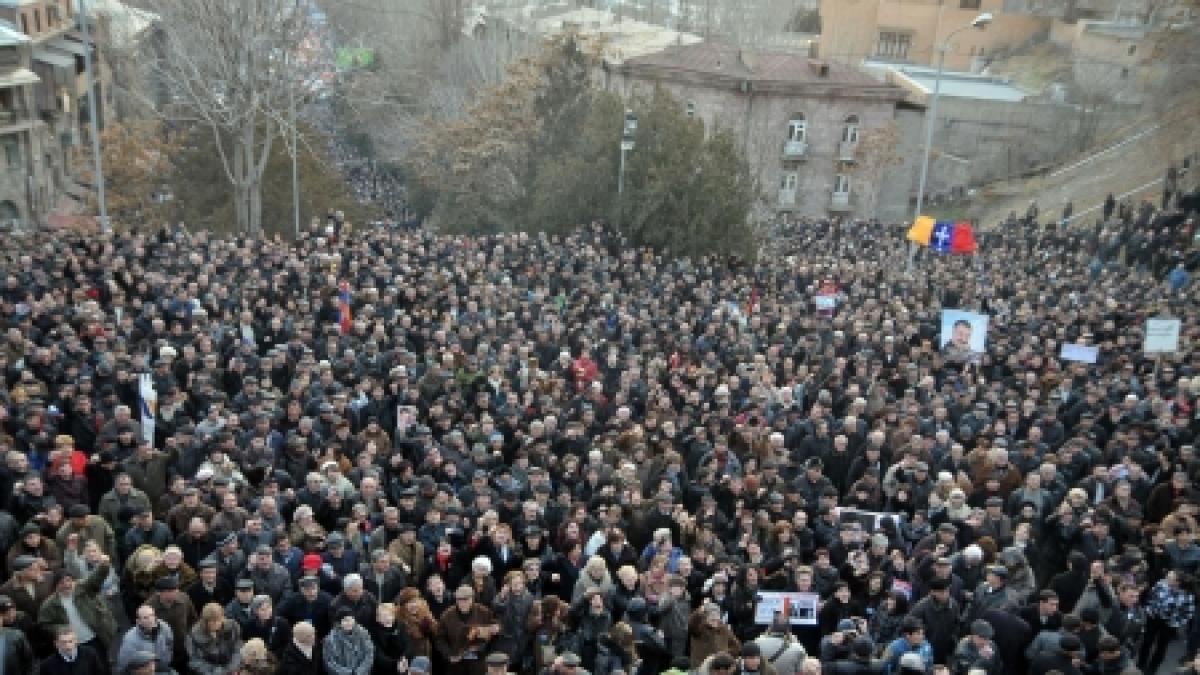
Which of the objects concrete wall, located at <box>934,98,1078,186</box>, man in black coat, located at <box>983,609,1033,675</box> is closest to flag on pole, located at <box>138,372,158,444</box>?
man in black coat, located at <box>983,609,1033,675</box>

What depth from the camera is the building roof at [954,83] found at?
1726 inches

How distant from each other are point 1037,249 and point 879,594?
22075 millimetres

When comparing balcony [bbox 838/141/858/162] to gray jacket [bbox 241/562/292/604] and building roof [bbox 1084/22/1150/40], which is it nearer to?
building roof [bbox 1084/22/1150/40]

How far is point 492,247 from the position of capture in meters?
21.7

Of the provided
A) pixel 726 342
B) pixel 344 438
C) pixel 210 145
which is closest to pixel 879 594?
pixel 344 438

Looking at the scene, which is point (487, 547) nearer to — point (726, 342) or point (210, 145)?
point (726, 342)

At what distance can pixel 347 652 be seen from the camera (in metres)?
7.44

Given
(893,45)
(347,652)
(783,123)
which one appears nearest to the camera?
(347,652)

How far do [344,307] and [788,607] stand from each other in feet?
32.9

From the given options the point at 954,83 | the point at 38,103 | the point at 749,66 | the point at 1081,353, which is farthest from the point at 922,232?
the point at 38,103

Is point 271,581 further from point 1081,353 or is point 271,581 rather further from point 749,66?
point 749,66

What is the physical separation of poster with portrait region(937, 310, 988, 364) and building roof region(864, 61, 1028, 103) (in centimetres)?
2885

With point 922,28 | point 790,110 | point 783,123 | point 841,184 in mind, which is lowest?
point 841,184

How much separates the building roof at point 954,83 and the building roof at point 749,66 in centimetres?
236
